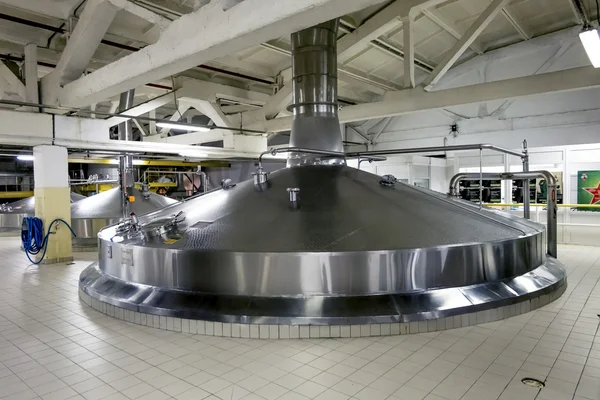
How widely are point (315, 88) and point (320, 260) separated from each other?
2510mm

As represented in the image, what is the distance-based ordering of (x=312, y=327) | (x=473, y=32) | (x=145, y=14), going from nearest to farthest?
(x=312, y=327) → (x=145, y=14) → (x=473, y=32)

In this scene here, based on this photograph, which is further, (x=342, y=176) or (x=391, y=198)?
(x=342, y=176)

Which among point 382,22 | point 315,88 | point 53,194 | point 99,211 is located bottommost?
point 99,211

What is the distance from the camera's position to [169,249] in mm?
4383

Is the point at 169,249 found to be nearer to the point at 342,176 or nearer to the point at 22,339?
the point at 22,339

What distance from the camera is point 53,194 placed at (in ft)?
25.7

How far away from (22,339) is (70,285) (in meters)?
2.29

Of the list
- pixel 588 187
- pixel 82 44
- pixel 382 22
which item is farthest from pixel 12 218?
pixel 588 187

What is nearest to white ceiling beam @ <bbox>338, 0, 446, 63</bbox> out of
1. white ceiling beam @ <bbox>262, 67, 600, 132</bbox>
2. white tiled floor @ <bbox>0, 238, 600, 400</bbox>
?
white ceiling beam @ <bbox>262, 67, 600, 132</bbox>

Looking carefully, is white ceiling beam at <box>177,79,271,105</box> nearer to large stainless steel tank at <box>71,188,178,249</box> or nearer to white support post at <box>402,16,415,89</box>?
large stainless steel tank at <box>71,188,178,249</box>

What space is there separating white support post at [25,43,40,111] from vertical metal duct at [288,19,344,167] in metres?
4.44

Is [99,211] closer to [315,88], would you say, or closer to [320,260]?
[315,88]

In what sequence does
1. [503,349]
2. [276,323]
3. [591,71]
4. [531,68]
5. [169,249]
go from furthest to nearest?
[531,68], [591,71], [169,249], [276,323], [503,349]

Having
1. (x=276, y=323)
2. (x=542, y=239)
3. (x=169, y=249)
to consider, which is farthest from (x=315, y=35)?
(x=542, y=239)
